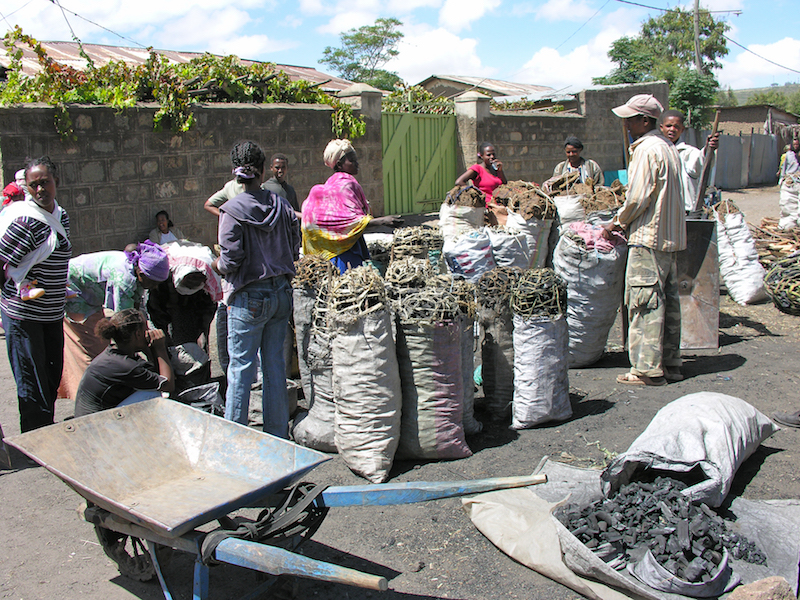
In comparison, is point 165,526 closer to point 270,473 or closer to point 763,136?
point 270,473

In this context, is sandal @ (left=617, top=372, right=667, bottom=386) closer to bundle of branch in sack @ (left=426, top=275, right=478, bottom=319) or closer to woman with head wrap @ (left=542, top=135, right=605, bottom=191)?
bundle of branch in sack @ (left=426, top=275, right=478, bottom=319)

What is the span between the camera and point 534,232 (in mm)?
5941

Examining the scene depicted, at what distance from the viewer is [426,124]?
12531 mm

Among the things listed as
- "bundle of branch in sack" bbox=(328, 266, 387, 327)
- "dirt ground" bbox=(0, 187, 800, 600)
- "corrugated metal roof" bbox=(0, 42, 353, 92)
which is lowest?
"dirt ground" bbox=(0, 187, 800, 600)

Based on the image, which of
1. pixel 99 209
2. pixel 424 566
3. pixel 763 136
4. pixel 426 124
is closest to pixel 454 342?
pixel 424 566

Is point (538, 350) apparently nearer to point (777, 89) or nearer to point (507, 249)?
point (507, 249)

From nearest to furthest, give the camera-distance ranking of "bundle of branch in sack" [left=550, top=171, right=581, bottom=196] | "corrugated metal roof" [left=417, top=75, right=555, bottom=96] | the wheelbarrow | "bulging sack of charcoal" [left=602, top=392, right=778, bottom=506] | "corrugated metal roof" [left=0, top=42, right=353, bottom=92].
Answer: the wheelbarrow < "bulging sack of charcoal" [left=602, top=392, right=778, bottom=506] < "bundle of branch in sack" [left=550, top=171, right=581, bottom=196] < "corrugated metal roof" [left=0, top=42, right=353, bottom=92] < "corrugated metal roof" [left=417, top=75, right=555, bottom=96]

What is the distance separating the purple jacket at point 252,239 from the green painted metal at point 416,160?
800 cm

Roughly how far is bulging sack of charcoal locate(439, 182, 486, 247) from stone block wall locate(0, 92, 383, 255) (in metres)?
4.11

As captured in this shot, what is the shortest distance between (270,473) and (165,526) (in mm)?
707

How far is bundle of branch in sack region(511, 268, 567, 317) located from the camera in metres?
4.27

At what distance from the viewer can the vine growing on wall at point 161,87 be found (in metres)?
7.26

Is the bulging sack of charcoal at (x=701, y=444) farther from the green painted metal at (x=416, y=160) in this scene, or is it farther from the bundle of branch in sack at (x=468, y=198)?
the green painted metal at (x=416, y=160)

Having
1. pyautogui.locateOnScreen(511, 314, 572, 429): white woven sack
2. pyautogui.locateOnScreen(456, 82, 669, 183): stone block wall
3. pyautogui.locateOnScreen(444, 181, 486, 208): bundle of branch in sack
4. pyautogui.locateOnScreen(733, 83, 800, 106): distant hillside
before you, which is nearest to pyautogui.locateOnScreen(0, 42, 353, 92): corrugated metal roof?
pyautogui.locateOnScreen(456, 82, 669, 183): stone block wall
